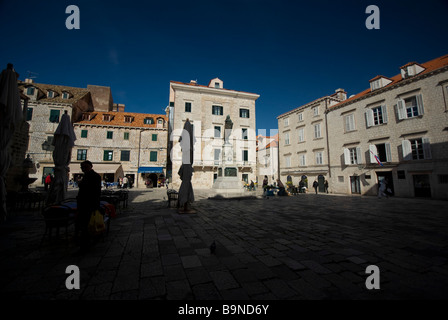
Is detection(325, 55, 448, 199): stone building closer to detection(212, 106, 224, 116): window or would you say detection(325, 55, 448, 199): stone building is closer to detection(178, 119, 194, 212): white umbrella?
detection(212, 106, 224, 116): window

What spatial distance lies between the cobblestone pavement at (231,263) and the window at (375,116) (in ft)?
56.3

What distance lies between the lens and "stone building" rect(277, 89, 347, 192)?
2275 cm

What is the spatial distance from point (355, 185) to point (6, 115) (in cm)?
2501

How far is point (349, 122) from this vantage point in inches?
796

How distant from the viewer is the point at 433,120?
14477mm

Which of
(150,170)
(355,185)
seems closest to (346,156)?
(355,185)

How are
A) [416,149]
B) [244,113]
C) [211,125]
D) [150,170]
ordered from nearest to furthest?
[416,149] → [150,170] → [211,125] → [244,113]

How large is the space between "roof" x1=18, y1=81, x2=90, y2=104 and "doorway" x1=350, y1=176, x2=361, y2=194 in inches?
1407

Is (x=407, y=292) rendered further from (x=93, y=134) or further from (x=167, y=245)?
(x=93, y=134)

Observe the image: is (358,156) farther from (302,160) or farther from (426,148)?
(302,160)

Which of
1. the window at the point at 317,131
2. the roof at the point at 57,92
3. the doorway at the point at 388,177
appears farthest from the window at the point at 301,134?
the roof at the point at 57,92

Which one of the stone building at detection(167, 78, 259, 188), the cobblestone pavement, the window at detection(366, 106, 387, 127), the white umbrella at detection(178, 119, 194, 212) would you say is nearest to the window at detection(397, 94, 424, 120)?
the window at detection(366, 106, 387, 127)
